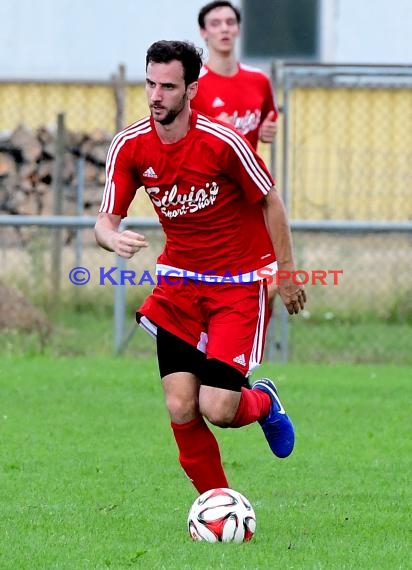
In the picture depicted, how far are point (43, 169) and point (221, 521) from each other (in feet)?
37.1

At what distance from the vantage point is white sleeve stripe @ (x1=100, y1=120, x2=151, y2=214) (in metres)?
6.10

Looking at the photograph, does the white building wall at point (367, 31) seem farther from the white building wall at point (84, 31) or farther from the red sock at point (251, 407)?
the red sock at point (251, 407)

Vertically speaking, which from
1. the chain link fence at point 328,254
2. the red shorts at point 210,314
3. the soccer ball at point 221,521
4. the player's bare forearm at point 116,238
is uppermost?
the player's bare forearm at point 116,238

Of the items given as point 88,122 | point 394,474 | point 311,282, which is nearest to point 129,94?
point 88,122

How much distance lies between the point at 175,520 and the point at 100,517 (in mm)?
331

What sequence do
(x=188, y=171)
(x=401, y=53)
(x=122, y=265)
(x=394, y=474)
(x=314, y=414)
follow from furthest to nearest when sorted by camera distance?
(x=401, y=53)
(x=122, y=265)
(x=314, y=414)
(x=394, y=474)
(x=188, y=171)

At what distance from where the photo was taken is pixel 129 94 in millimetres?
16750

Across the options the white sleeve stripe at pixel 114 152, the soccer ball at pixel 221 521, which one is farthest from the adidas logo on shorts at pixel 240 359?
the white sleeve stripe at pixel 114 152

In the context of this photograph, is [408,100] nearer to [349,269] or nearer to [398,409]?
[349,269]

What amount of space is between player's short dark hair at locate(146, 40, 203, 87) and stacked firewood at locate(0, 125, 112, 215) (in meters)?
10.1

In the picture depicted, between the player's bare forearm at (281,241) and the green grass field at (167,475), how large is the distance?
102 cm

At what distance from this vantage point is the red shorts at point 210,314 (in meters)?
6.11

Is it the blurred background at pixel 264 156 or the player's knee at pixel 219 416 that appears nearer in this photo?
the player's knee at pixel 219 416

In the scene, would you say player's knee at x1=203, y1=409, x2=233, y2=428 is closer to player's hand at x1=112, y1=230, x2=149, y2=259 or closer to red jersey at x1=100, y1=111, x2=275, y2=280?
red jersey at x1=100, y1=111, x2=275, y2=280
